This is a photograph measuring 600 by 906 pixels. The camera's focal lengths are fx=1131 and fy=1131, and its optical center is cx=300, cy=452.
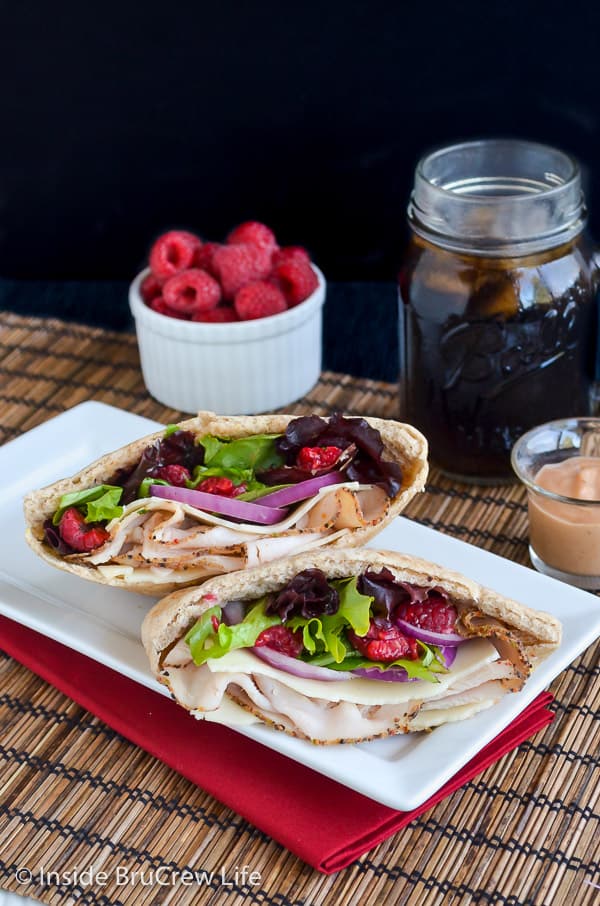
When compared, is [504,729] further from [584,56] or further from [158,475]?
[584,56]

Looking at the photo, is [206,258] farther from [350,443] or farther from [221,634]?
[221,634]

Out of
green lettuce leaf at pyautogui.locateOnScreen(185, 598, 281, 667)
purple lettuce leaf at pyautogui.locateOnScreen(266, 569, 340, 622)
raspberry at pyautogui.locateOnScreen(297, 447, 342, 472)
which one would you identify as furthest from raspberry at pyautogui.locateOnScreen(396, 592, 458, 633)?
raspberry at pyautogui.locateOnScreen(297, 447, 342, 472)

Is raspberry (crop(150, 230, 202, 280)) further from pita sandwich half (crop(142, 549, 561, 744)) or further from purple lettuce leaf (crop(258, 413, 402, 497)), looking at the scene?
pita sandwich half (crop(142, 549, 561, 744))

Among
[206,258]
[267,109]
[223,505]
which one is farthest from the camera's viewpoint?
[267,109]

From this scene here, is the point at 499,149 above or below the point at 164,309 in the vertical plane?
above

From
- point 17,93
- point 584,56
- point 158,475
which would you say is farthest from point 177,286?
point 584,56

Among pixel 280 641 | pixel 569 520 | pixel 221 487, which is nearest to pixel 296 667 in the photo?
pixel 280 641
